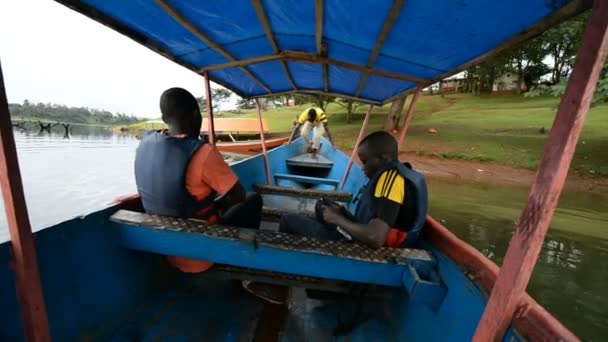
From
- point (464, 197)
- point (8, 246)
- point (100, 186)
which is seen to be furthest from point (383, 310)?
point (100, 186)

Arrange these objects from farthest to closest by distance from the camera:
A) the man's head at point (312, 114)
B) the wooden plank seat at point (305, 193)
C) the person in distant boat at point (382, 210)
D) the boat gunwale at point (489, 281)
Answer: the man's head at point (312, 114)
the wooden plank seat at point (305, 193)
the person in distant boat at point (382, 210)
the boat gunwale at point (489, 281)

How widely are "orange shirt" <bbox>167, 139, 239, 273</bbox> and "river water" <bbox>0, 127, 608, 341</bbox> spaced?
0.61 m

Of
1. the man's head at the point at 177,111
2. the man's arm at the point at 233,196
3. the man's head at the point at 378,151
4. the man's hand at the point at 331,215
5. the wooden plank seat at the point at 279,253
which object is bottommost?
the wooden plank seat at the point at 279,253

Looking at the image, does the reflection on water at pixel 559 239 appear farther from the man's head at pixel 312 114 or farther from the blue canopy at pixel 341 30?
the man's head at pixel 312 114

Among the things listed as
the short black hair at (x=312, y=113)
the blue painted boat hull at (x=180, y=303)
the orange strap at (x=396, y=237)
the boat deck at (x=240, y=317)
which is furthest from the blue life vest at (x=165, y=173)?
the short black hair at (x=312, y=113)

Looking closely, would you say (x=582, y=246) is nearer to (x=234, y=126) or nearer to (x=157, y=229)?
(x=157, y=229)

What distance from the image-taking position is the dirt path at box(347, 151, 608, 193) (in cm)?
1059

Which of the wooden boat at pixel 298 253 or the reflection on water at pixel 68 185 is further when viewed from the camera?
the reflection on water at pixel 68 185

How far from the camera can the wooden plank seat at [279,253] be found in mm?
1869

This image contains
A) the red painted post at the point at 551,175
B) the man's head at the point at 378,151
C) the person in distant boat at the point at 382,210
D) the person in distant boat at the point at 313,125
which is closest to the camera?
the red painted post at the point at 551,175

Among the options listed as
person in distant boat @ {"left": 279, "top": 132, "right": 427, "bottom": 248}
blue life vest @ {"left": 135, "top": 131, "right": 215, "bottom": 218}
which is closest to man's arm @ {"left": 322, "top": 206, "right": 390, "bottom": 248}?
person in distant boat @ {"left": 279, "top": 132, "right": 427, "bottom": 248}

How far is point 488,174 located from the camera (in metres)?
11.8

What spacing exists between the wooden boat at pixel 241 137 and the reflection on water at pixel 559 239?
251 inches

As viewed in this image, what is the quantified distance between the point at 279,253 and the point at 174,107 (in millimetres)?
1223
